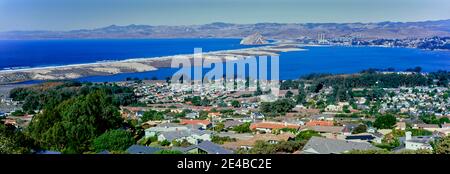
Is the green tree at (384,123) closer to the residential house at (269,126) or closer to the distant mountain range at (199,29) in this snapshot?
the residential house at (269,126)

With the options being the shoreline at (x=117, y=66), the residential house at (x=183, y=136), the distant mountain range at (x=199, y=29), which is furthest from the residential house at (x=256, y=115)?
the shoreline at (x=117, y=66)

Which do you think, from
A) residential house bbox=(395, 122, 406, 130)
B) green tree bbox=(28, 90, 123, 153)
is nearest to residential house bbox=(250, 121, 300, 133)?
residential house bbox=(395, 122, 406, 130)

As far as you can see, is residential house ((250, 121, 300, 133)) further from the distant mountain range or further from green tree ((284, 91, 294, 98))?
green tree ((284, 91, 294, 98))

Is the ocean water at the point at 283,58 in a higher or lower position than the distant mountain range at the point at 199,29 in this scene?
lower

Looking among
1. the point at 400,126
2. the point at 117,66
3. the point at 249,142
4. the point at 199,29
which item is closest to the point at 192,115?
the point at 400,126

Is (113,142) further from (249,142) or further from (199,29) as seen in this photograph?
(199,29)
